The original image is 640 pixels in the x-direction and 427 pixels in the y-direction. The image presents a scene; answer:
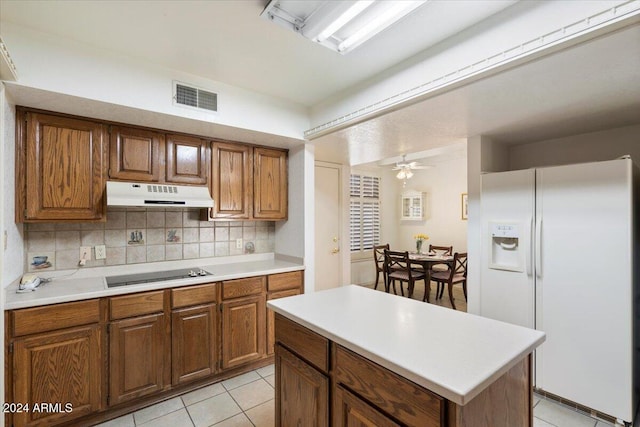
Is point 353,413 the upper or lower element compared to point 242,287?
lower

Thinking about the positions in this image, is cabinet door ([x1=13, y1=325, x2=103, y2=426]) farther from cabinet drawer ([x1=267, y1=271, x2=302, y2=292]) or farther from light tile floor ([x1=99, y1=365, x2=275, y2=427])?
cabinet drawer ([x1=267, y1=271, x2=302, y2=292])

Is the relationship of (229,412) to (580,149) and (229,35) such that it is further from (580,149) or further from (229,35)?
(580,149)

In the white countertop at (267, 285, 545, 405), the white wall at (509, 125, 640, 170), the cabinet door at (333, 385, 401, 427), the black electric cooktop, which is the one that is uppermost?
the white wall at (509, 125, 640, 170)

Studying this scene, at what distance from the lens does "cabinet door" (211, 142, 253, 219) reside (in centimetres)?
280

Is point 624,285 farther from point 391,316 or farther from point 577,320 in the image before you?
point 391,316

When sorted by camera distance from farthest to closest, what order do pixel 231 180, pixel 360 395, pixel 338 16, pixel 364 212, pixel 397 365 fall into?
pixel 364 212 < pixel 231 180 < pixel 338 16 < pixel 360 395 < pixel 397 365

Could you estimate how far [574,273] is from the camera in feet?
7.00

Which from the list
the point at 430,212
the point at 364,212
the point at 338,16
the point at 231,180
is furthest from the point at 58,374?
the point at 430,212

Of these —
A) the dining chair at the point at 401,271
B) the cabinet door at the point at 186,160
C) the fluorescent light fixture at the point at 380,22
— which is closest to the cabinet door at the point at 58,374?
the cabinet door at the point at 186,160

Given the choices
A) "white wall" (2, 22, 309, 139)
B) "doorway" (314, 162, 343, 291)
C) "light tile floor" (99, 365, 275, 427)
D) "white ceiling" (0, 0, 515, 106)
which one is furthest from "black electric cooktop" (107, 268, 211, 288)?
"doorway" (314, 162, 343, 291)

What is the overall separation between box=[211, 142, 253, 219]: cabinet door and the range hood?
0.16 m

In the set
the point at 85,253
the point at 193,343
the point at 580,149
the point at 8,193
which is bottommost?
the point at 193,343

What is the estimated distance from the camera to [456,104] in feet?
6.59

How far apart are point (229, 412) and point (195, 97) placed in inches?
93.7
